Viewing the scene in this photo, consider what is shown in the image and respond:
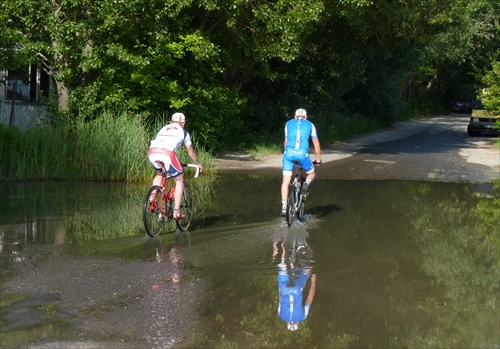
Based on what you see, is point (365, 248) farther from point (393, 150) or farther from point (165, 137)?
point (393, 150)

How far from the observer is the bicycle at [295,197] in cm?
1158

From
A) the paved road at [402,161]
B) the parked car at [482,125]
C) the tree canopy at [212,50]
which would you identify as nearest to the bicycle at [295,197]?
the tree canopy at [212,50]

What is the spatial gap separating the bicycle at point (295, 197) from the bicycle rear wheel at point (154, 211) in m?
1.95

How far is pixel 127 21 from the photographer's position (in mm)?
18641

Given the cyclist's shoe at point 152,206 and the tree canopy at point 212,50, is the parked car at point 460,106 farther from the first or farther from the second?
the cyclist's shoe at point 152,206

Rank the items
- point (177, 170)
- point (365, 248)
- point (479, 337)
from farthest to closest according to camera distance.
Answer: point (177, 170) → point (365, 248) → point (479, 337)

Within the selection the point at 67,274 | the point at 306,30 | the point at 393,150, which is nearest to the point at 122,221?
the point at 67,274

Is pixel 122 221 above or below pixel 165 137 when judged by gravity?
below

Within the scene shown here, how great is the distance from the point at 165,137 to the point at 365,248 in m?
3.01

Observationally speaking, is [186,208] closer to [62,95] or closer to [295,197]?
[295,197]

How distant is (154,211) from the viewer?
410 inches

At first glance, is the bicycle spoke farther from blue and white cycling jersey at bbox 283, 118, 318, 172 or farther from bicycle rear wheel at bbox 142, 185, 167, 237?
blue and white cycling jersey at bbox 283, 118, 318, 172

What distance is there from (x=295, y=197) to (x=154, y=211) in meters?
2.37

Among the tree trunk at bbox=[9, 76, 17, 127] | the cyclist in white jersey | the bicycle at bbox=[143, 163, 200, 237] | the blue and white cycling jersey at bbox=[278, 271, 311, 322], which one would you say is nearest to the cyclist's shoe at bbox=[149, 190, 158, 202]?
the bicycle at bbox=[143, 163, 200, 237]
